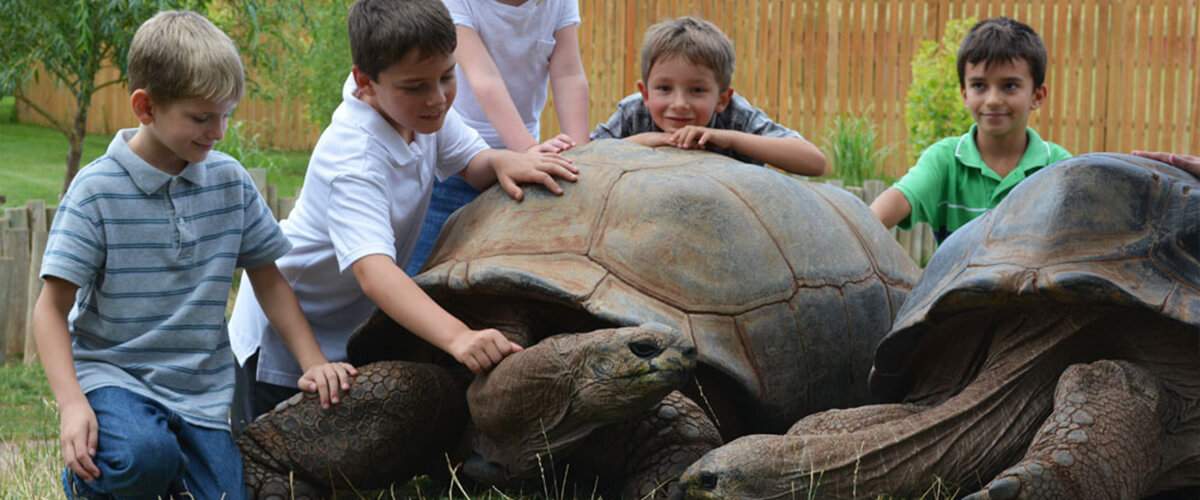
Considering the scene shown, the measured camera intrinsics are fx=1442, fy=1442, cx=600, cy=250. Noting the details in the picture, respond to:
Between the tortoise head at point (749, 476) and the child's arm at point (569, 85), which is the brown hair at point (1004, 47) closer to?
the child's arm at point (569, 85)

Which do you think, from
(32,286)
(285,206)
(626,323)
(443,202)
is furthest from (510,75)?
(285,206)

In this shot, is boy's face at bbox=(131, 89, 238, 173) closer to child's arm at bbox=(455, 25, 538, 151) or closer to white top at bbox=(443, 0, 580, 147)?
child's arm at bbox=(455, 25, 538, 151)

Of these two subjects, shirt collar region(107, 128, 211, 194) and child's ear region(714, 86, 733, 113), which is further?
child's ear region(714, 86, 733, 113)

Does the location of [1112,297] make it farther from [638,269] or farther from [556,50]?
[556,50]

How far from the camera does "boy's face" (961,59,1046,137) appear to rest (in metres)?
4.87

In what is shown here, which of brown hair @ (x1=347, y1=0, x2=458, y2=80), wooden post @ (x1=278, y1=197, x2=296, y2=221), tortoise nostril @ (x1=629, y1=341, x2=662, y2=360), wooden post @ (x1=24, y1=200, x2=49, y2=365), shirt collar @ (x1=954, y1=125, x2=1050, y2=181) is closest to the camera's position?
tortoise nostril @ (x1=629, y1=341, x2=662, y2=360)

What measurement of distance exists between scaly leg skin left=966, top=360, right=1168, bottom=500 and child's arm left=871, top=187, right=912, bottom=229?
1.91 m

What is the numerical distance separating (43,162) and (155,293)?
11.2 meters

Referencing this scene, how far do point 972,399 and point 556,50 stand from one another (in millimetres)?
2242

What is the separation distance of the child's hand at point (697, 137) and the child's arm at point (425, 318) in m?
0.97

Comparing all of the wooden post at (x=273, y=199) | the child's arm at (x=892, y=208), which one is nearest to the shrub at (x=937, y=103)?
the wooden post at (x=273, y=199)

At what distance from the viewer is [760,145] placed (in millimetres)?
4227

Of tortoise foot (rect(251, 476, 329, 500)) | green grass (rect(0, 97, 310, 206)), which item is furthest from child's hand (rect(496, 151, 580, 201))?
green grass (rect(0, 97, 310, 206))

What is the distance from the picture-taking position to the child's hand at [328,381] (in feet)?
11.0
